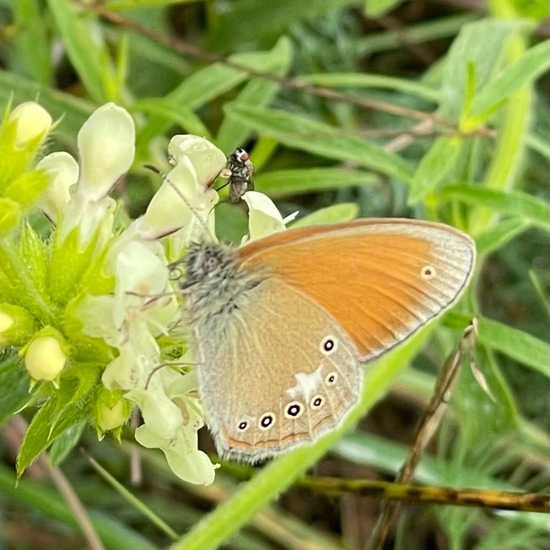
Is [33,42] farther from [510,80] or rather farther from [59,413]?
[59,413]

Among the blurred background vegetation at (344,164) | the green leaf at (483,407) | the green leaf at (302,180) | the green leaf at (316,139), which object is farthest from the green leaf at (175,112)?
the green leaf at (483,407)

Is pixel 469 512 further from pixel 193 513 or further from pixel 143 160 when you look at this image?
pixel 143 160

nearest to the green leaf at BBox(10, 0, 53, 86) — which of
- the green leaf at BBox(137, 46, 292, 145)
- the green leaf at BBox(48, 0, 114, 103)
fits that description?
the green leaf at BBox(48, 0, 114, 103)

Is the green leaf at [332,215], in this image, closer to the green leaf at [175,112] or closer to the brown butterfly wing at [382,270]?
the green leaf at [175,112]

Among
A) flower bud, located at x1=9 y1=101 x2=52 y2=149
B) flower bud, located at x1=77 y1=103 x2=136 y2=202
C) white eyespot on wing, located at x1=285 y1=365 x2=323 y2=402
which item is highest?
flower bud, located at x1=9 y1=101 x2=52 y2=149

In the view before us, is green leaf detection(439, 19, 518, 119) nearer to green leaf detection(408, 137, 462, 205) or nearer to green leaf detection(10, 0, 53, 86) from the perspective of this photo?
green leaf detection(408, 137, 462, 205)

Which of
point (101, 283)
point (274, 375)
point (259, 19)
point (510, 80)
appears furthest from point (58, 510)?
point (259, 19)

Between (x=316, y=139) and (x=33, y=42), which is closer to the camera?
(x=316, y=139)

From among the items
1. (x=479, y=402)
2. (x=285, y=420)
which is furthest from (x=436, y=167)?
(x=285, y=420)
